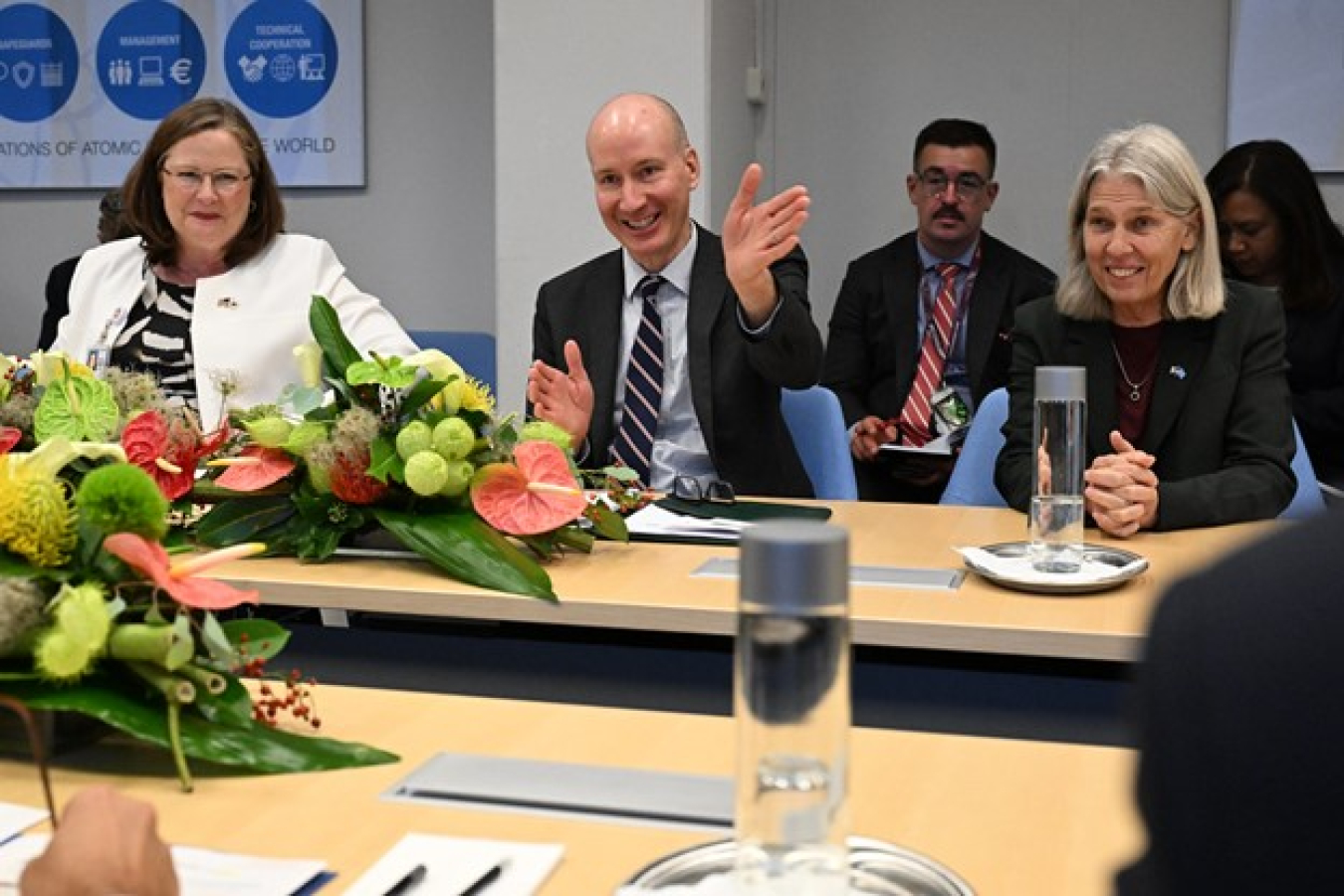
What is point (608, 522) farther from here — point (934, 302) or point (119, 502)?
point (934, 302)

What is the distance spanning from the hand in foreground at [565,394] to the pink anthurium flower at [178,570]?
5.34 ft

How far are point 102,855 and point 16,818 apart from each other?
342 millimetres

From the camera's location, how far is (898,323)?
15.4 ft

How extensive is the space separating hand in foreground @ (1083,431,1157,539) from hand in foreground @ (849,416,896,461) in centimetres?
174

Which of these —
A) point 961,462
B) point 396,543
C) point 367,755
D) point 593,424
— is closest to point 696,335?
point 593,424

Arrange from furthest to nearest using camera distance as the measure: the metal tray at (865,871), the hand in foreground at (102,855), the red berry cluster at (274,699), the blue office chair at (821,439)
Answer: the blue office chair at (821,439) < the red berry cluster at (274,699) < the metal tray at (865,871) < the hand in foreground at (102,855)

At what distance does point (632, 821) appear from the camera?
1.32 meters

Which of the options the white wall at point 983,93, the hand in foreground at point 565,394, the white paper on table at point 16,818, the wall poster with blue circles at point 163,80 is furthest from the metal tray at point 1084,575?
the wall poster with blue circles at point 163,80

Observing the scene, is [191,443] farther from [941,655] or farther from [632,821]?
[632,821]

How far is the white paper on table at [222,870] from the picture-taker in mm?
1148

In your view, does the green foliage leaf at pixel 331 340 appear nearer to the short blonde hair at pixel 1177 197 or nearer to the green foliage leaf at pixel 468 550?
the green foliage leaf at pixel 468 550

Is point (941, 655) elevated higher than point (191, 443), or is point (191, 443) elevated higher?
point (191, 443)

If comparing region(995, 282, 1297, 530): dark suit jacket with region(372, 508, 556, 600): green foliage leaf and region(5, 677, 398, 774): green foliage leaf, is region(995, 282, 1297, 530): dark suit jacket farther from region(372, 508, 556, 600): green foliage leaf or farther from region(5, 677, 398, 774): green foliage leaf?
region(5, 677, 398, 774): green foliage leaf

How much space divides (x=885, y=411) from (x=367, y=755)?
3373mm
